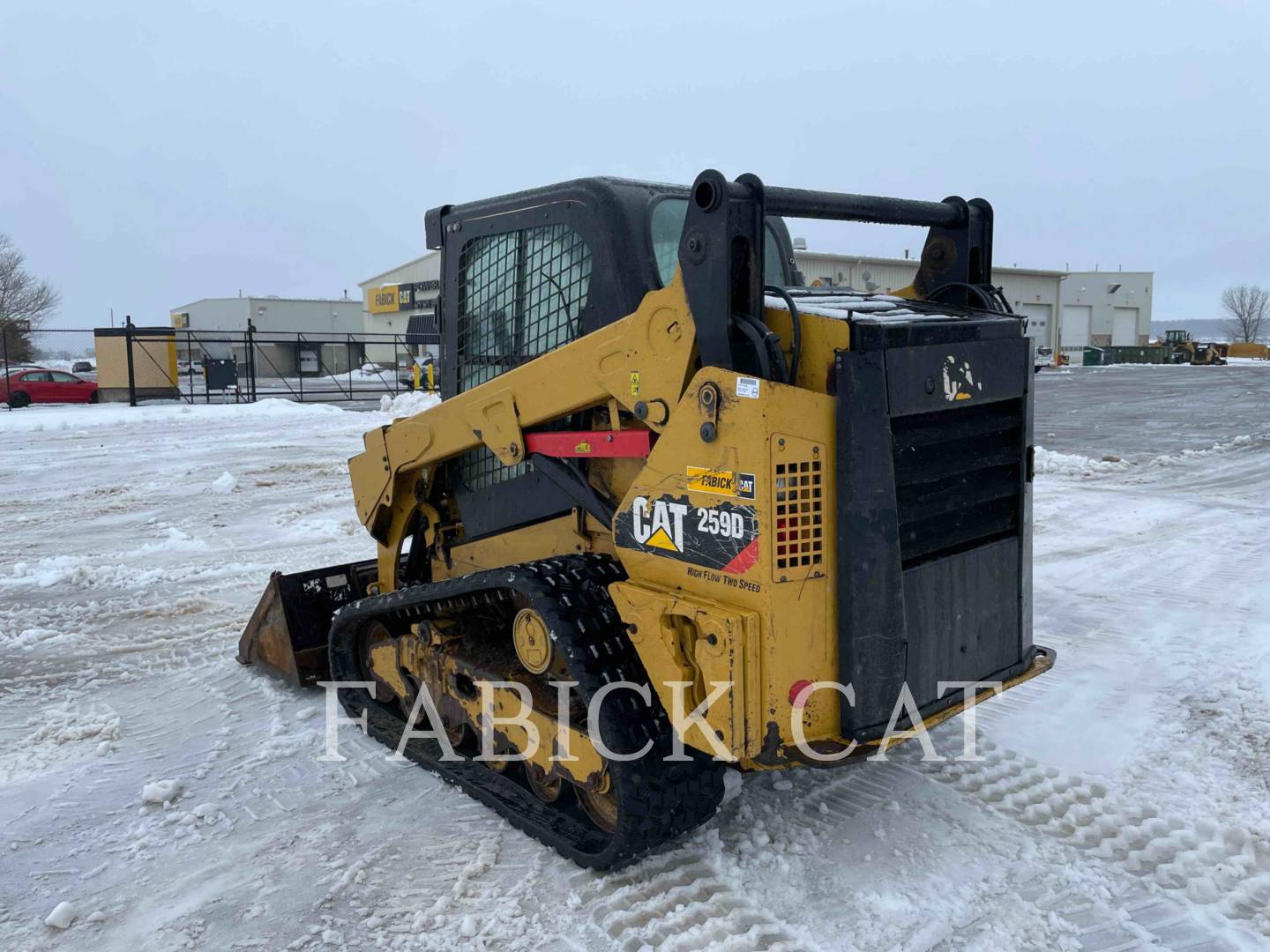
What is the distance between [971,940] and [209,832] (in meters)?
2.69

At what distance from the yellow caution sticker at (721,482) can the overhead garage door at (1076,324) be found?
68.5m

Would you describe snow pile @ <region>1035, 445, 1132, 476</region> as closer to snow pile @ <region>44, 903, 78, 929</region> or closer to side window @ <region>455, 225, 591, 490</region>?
side window @ <region>455, 225, 591, 490</region>

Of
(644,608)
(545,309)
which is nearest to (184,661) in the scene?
(545,309)

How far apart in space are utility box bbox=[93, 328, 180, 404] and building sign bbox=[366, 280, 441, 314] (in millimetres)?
17767

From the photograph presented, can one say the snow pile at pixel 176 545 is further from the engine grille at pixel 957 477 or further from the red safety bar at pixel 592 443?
the engine grille at pixel 957 477

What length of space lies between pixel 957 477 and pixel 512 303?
6.41 feet

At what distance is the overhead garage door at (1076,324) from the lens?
65.3 metres

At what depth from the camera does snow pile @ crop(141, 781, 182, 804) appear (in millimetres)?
3965

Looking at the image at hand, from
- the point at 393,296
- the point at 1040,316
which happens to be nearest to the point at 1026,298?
the point at 1040,316

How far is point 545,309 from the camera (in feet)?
13.1

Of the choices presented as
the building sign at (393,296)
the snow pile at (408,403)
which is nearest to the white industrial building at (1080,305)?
the building sign at (393,296)

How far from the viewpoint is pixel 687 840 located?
352 centimetres

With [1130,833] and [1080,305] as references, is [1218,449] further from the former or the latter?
[1080,305]

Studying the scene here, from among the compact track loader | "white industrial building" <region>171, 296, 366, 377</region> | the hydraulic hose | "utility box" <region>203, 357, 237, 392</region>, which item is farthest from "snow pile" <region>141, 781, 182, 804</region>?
"white industrial building" <region>171, 296, 366, 377</region>
